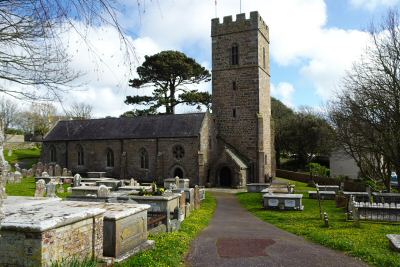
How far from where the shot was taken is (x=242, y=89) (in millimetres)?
35625

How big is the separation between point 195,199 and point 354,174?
3196 cm

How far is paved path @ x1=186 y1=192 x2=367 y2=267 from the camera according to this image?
864cm

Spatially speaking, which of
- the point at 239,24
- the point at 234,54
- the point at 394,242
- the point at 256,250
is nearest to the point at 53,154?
the point at 234,54

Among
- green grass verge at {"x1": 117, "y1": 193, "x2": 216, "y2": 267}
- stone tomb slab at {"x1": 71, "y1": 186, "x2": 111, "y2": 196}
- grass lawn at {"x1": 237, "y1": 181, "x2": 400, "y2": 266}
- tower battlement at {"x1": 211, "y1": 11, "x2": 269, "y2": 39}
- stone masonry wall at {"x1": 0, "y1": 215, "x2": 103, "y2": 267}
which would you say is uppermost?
tower battlement at {"x1": 211, "y1": 11, "x2": 269, "y2": 39}

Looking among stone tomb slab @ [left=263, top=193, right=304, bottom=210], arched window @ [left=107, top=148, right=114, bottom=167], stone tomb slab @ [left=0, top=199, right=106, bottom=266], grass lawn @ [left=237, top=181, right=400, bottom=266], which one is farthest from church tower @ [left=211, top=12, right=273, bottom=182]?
stone tomb slab @ [left=0, top=199, right=106, bottom=266]

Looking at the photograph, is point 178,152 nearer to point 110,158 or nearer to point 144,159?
point 144,159

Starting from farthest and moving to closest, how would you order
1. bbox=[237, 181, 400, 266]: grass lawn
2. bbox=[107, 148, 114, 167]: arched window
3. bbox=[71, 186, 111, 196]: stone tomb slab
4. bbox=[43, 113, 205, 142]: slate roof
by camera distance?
bbox=[107, 148, 114, 167]: arched window → bbox=[43, 113, 205, 142]: slate roof → bbox=[71, 186, 111, 196]: stone tomb slab → bbox=[237, 181, 400, 266]: grass lawn

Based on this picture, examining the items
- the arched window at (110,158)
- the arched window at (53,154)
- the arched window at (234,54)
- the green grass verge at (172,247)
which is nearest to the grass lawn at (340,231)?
the green grass verge at (172,247)

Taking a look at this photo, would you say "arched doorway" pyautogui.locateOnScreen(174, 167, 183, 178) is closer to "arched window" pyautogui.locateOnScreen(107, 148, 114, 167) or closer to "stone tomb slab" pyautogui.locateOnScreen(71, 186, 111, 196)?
"arched window" pyautogui.locateOnScreen(107, 148, 114, 167)

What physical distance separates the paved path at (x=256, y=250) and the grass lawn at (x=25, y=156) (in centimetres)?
4496

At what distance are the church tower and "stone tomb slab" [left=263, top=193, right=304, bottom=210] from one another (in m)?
13.6

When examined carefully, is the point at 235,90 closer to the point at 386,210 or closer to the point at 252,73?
the point at 252,73

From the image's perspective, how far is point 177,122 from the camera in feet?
115

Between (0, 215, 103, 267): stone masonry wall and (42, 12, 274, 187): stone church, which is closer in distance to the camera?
(0, 215, 103, 267): stone masonry wall
